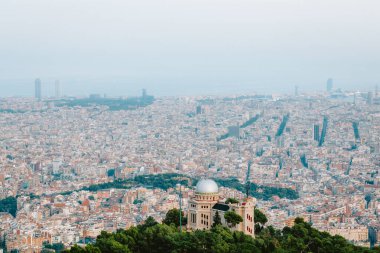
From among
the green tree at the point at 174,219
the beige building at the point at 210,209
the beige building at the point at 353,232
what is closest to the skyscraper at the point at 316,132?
the beige building at the point at 353,232

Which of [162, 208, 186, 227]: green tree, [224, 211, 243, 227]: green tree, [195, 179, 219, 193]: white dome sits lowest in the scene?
[162, 208, 186, 227]: green tree

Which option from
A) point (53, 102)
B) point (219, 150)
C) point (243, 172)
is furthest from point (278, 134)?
point (53, 102)

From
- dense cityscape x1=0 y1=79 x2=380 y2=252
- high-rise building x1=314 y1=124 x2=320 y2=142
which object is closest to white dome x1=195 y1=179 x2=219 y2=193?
dense cityscape x1=0 y1=79 x2=380 y2=252

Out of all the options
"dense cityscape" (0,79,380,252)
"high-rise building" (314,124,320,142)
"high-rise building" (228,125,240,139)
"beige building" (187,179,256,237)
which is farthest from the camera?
"high-rise building" (228,125,240,139)

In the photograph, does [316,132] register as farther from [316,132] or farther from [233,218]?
[233,218]

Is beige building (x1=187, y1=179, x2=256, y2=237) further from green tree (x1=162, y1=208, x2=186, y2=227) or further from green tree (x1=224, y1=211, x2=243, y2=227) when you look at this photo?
green tree (x1=162, y1=208, x2=186, y2=227)

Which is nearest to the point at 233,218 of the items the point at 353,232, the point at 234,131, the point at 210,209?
the point at 210,209

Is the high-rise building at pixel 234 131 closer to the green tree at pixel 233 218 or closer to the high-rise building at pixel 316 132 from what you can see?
the high-rise building at pixel 316 132

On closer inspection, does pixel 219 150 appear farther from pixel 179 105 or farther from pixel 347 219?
pixel 179 105
